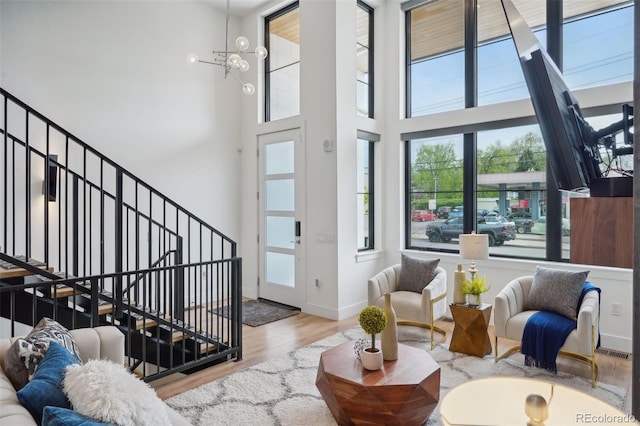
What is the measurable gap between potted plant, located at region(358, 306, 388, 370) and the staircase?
1.50 m

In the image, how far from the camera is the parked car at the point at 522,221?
4.62 meters

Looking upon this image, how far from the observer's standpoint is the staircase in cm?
277

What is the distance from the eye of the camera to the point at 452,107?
17.1 ft

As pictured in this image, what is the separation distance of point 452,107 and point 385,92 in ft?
3.31

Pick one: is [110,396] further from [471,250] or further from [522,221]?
Answer: [522,221]

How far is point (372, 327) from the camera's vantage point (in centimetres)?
250

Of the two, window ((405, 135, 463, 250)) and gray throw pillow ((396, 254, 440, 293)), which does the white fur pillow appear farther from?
window ((405, 135, 463, 250))

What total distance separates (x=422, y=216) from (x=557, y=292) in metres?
2.21

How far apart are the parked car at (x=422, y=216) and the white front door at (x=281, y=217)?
159cm

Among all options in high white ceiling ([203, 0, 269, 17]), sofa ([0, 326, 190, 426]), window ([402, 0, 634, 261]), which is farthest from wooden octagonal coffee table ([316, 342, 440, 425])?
high white ceiling ([203, 0, 269, 17])

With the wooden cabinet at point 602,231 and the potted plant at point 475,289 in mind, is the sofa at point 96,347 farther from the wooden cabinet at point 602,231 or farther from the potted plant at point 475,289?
the wooden cabinet at point 602,231

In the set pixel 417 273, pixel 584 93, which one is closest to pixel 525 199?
pixel 584 93

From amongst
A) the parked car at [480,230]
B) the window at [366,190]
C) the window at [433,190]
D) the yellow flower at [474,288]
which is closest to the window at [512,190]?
the parked car at [480,230]

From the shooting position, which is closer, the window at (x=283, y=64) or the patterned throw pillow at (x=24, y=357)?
the patterned throw pillow at (x=24, y=357)
